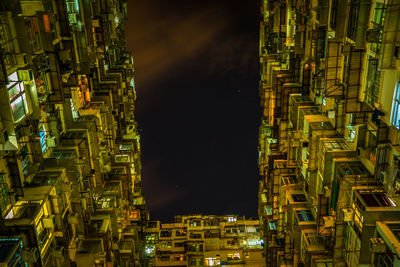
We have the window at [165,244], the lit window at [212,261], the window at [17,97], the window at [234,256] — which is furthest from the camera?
the window at [165,244]

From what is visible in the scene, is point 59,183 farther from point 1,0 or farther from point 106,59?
point 106,59

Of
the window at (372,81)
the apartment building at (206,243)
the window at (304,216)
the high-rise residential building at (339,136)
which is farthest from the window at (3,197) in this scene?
the apartment building at (206,243)

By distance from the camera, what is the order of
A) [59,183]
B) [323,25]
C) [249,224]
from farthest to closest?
[249,224]
[323,25]
[59,183]

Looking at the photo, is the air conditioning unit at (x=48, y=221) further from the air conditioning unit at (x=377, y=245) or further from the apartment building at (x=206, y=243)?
the apartment building at (x=206, y=243)

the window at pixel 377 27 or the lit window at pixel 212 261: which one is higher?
the window at pixel 377 27

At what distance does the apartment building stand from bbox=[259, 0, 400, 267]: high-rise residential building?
17.4 metres

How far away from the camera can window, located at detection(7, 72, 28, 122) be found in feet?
47.5

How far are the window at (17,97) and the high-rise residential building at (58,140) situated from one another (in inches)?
2.0

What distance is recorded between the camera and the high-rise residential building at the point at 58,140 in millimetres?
14672

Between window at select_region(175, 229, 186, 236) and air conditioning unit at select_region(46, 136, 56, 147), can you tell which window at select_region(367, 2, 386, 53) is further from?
window at select_region(175, 229, 186, 236)

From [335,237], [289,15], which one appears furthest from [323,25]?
[335,237]

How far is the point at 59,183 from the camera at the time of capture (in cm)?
1845

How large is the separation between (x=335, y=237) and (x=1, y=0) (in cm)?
2263

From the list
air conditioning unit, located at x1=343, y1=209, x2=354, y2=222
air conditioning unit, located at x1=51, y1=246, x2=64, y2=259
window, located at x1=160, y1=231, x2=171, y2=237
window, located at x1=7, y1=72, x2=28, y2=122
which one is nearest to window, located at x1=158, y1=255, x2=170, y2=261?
window, located at x1=160, y1=231, x2=171, y2=237
